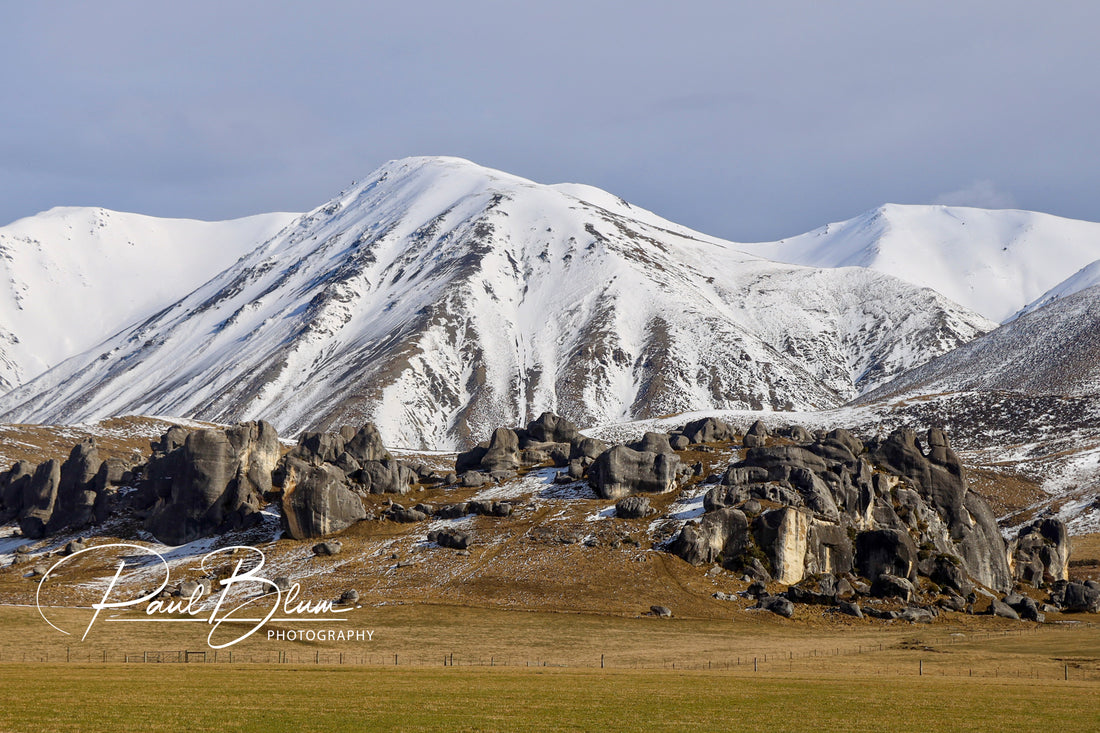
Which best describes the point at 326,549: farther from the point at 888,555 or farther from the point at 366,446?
the point at 888,555

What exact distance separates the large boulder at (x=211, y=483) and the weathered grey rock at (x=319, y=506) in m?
8.94

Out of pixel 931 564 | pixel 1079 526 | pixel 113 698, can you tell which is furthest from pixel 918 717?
pixel 1079 526

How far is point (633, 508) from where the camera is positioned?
116438 mm

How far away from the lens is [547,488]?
130500 mm

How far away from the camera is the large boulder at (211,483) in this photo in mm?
127312

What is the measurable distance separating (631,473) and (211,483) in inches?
2164

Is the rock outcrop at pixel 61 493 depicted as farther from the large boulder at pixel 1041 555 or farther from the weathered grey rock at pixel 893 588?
the large boulder at pixel 1041 555

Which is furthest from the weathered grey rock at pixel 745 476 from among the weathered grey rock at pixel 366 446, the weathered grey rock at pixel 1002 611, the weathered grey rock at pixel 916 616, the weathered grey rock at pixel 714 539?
the weathered grey rock at pixel 366 446

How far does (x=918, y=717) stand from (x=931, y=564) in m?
67.7

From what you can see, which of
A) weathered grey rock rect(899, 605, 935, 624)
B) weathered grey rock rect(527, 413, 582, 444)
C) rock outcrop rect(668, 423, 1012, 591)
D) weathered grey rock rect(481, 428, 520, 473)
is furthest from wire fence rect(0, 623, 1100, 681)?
weathered grey rock rect(527, 413, 582, 444)

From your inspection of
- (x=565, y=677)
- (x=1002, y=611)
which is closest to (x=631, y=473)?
(x=1002, y=611)

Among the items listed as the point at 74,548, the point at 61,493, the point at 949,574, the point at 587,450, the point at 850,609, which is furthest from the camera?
the point at 587,450

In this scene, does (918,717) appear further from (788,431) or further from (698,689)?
(788,431)

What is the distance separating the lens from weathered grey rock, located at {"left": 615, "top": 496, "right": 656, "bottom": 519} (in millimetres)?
116312
